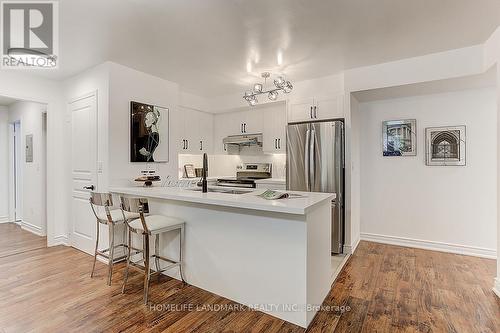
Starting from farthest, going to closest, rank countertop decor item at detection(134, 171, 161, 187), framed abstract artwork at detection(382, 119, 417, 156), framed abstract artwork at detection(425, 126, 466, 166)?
framed abstract artwork at detection(382, 119, 417, 156) → framed abstract artwork at detection(425, 126, 466, 166) → countertop decor item at detection(134, 171, 161, 187)

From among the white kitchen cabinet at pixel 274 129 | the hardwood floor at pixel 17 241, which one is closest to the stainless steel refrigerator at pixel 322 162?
the white kitchen cabinet at pixel 274 129

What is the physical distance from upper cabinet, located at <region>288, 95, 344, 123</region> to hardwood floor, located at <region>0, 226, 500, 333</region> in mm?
2098

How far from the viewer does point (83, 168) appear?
142 inches

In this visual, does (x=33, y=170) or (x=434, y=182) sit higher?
(x=33, y=170)

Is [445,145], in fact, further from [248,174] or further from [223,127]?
[223,127]

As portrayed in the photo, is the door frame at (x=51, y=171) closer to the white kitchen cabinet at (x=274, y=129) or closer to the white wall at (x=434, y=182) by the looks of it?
the white kitchen cabinet at (x=274, y=129)

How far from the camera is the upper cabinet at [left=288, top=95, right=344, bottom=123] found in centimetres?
368

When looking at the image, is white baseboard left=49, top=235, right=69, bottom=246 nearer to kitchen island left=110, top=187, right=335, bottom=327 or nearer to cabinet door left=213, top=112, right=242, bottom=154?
kitchen island left=110, top=187, right=335, bottom=327

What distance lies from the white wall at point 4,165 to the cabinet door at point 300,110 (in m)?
6.07

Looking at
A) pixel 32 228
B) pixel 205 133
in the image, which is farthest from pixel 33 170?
pixel 205 133

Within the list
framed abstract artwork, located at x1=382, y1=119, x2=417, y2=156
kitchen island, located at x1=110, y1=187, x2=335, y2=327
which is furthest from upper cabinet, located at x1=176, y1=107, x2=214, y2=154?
framed abstract artwork, located at x1=382, y1=119, x2=417, y2=156

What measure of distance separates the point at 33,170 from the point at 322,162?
5.34 metres

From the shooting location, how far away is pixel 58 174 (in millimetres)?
3926

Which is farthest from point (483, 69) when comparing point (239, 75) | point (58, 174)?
point (58, 174)
